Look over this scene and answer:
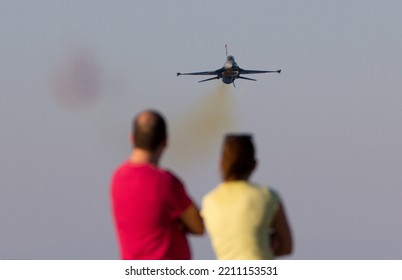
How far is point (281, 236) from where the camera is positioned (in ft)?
29.9

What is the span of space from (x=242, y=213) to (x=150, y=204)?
109 centimetres

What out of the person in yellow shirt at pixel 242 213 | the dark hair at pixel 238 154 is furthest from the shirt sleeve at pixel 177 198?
the dark hair at pixel 238 154

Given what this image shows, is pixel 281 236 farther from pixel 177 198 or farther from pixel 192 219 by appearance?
pixel 177 198

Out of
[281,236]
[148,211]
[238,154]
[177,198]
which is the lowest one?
[281,236]

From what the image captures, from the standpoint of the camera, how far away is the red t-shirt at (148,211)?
31.3ft

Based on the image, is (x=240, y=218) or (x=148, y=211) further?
(x=148, y=211)

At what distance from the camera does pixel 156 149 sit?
9.66 meters

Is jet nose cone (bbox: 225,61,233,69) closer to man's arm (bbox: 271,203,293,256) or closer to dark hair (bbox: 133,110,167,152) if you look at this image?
dark hair (bbox: 133,110,167,152)

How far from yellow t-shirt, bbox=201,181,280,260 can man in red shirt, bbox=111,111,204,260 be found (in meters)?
0.39

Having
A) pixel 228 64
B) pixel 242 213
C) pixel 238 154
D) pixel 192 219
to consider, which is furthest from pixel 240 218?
pixel 228 64

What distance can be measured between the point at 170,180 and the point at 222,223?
0.82 metres

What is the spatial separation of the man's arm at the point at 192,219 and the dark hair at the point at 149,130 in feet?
2.77
